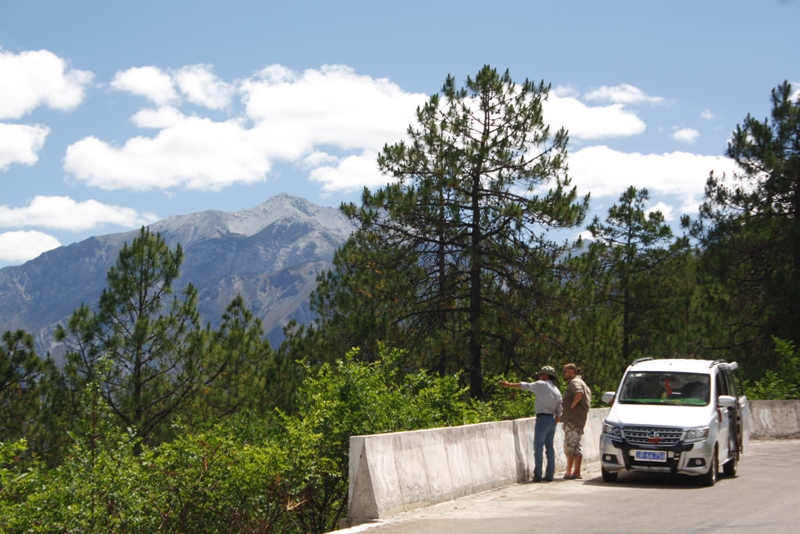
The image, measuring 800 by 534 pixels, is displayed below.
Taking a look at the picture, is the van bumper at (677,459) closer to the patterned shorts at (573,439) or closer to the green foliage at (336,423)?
the patterned shorts at (573,439)

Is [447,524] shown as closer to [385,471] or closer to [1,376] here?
[385,471]

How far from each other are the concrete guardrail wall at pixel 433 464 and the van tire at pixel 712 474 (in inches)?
95.5

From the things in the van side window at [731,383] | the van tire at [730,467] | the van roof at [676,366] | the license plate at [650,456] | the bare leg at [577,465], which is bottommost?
the van tire at [730,467]

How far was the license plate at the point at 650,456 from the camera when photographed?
13.3m

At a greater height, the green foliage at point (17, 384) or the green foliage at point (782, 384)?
the green foliage at point (17, 384)

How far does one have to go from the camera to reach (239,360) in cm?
2853

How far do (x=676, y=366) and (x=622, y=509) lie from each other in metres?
4.72

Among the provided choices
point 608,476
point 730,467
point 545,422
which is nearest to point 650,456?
point 608,476

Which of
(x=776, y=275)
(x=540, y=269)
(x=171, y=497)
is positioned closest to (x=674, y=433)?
(x=171, y=497)

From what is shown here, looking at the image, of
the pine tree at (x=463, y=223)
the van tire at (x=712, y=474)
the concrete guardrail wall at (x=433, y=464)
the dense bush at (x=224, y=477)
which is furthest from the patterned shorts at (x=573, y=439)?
the pine tree at (x=463, y=223)

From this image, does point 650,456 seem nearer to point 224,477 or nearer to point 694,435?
point 694,435

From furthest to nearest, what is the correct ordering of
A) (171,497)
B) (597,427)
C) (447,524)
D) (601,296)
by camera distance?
1. (601,296)
2. (597,427)
3. (171,497)
4. (447,524)

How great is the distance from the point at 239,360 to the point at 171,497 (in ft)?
55.0

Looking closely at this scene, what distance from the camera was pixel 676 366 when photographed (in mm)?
15016
